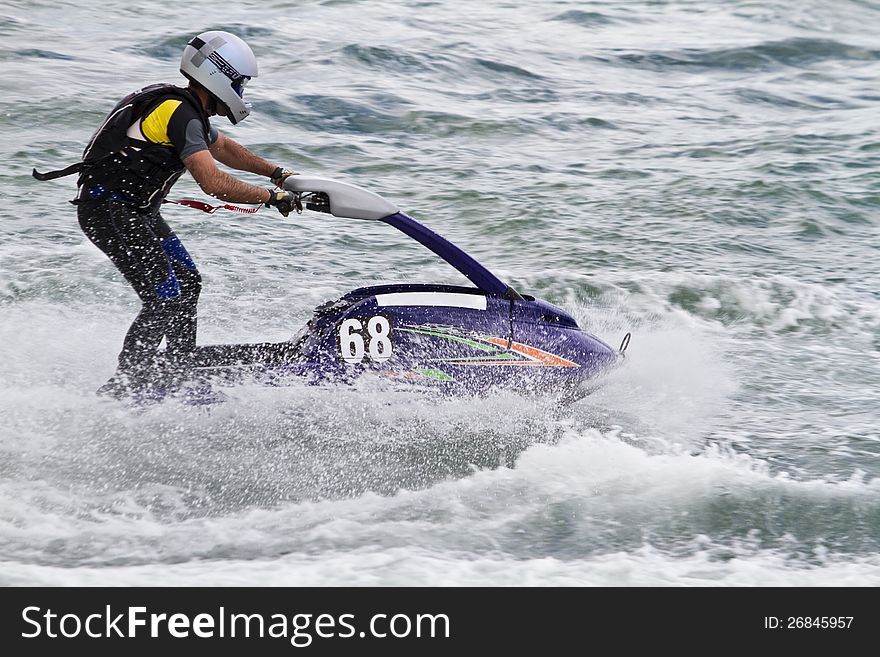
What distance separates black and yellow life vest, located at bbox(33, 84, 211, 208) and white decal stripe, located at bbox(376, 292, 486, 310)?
3.76 feet

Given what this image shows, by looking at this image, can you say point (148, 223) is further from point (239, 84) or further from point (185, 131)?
point (239, 84)

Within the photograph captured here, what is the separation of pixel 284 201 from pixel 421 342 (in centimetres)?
91

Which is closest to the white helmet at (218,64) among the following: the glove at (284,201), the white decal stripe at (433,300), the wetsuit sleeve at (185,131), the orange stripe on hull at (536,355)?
the wetsuit sleeve at (185,131)

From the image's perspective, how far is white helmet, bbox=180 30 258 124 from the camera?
5004 mm

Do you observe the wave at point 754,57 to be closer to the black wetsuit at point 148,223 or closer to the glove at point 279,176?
the glove at point 279,176

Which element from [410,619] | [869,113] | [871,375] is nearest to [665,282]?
[871,375]

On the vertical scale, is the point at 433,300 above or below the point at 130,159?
below

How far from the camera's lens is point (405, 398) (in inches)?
207

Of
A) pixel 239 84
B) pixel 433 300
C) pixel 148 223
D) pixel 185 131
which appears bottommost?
pixel 433 300

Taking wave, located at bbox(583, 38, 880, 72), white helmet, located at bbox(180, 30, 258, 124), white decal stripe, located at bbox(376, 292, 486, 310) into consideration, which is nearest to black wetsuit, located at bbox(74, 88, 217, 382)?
white helmet, located at bbox(180, 30, 258, 124)

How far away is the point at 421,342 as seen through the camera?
17.0ft

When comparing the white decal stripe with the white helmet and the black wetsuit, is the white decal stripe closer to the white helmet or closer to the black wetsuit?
the black wetsuit

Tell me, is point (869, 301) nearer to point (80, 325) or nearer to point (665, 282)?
point (665, 282)

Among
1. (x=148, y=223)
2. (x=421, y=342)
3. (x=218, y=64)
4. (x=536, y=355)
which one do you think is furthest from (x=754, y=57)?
(x=148, y=223)
